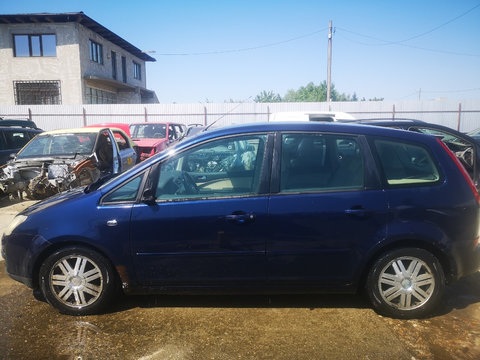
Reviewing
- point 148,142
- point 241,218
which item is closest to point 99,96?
point 148,142

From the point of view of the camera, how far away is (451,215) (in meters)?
2.86

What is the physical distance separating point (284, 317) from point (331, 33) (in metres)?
24.6

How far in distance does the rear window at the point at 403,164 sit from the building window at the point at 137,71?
3370cm

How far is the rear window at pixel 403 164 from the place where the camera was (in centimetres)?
296

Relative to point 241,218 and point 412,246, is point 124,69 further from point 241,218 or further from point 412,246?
point 412,246

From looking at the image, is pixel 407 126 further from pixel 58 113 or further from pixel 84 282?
pixel 58 113

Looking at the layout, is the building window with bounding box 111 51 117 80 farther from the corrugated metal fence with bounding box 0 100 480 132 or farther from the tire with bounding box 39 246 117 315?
the tire with bounding box 39 246 117 315

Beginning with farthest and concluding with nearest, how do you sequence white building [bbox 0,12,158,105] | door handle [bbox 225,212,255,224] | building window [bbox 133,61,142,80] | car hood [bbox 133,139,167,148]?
building window [bbox 133,61,142,80] → white building [bbox 0,12,158,105] → car hood [bbox 133,139,167,148] → door handle [bbox 225,212,255,224]

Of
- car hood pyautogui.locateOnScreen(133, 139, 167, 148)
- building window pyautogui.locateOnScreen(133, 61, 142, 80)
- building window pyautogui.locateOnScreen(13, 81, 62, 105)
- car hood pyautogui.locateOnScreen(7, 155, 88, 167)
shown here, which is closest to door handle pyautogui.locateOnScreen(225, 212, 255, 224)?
car hood pyautogui.locateOnScreen(7, 155, 88, 167)

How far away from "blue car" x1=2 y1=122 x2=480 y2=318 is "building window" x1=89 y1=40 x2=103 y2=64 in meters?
25.5

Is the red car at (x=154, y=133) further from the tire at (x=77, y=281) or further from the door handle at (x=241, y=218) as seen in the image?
the door handle at (x=241, y=218)

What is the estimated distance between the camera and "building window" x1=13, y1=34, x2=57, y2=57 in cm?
2316

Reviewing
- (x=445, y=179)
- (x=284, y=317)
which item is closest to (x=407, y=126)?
(x=445, y=179)

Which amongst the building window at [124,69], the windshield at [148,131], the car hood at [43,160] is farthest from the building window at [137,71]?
the car hood at [43,160]
